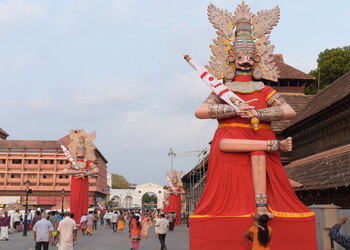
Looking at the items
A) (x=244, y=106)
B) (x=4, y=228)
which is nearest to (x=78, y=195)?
(x=4, y=228)

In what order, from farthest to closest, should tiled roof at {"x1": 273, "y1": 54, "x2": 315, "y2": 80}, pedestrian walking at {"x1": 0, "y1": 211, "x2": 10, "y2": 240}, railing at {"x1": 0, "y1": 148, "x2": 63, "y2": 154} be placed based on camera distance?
railing at {"x1": 0, "y1": 148, "x2": 63, "y2": 154} < tiled roof at {"x1": 273, "y1": 54, "x2": 315, "y2": 80} < pedestrian walking at {"x1": 0, "y1": 211, "x2": 10, "y2": 240}

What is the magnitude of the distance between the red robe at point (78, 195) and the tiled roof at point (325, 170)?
400 inches

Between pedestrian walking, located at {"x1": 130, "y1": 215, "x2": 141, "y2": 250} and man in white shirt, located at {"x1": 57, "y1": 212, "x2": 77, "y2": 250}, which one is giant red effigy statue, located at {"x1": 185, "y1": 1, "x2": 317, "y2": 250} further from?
pedestrian walking, located at {"x1": 130, "y1": 215, "x2": 141, "y2": 250}

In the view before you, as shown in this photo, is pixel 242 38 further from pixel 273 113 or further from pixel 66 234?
pixel 66 234

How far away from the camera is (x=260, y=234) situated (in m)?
5.55

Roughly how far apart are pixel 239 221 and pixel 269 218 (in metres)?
0.46

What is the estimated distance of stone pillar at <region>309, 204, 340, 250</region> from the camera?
1066cm

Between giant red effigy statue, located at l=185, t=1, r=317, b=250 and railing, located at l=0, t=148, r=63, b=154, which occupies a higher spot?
railing, located at l=0, t=148, r=63, b=154

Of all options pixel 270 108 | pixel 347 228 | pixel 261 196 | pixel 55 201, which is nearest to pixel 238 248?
pixel 261 196

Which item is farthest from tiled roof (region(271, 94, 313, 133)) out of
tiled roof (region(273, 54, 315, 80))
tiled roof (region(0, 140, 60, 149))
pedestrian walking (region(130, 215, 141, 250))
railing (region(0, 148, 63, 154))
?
tiled roof (region(0, 140, 60, 149))

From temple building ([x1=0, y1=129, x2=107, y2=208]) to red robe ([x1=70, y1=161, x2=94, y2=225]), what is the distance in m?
40.8

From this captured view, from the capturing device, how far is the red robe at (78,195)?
19.6 m

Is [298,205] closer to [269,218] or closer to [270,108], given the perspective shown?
[269,218]

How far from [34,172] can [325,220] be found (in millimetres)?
55719
